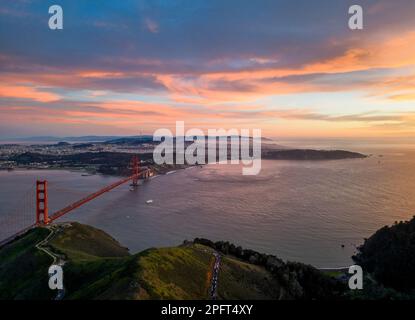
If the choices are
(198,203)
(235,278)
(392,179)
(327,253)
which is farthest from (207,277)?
(392,179)

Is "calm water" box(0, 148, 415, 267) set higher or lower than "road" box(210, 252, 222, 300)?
lower

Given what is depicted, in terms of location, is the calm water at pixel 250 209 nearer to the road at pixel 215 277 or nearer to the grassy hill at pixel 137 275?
the grassy hill at pixel 137 275

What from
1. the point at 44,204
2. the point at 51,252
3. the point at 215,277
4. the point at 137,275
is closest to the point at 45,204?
the point at 44,204

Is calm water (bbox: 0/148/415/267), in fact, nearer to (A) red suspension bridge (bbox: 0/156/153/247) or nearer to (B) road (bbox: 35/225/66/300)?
(A) red suspension bridge (bbox: 0/156/153/247)

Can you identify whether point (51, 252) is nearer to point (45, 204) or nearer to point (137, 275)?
point (137, 275)

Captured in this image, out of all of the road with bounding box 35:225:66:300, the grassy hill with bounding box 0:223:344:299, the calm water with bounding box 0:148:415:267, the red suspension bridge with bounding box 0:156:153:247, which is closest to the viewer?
the grassy hill with bounding box 0:223:344:299

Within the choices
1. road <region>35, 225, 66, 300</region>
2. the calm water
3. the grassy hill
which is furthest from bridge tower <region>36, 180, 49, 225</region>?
the grassy hill
